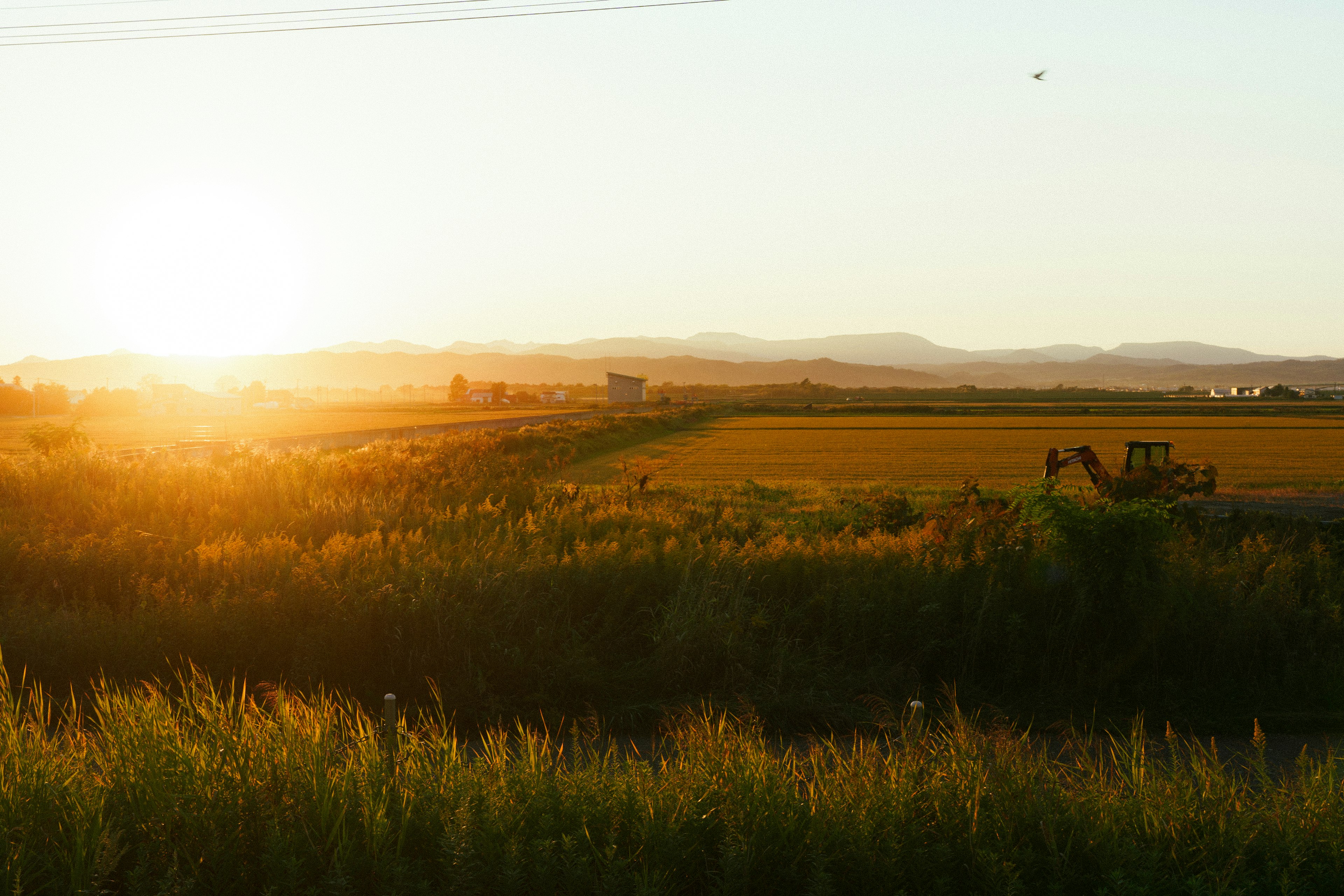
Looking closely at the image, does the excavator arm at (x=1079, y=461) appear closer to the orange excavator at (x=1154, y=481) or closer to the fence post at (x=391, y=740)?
the orange excavator at (x=1154, y=481)

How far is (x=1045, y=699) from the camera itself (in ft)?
28.9

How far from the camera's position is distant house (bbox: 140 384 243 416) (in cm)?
12488

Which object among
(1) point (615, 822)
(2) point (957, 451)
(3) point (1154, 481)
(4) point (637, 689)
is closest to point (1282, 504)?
(3) point (1154, 481)

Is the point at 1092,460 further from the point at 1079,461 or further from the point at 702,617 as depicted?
the point at 702,617

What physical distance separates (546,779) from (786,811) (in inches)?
53.9

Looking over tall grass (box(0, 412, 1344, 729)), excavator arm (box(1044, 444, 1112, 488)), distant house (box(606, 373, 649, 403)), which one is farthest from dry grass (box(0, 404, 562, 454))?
excavator arm (box(1044, 444, 1112, 488))

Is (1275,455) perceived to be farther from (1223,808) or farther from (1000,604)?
(1223,808)

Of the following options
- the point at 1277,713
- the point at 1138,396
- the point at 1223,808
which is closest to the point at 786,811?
the point at 1223,808

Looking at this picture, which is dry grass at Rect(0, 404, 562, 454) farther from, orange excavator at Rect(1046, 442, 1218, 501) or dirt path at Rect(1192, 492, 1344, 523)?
dirt path at Rect(1192, 492, 1344, 523)

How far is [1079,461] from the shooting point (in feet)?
60.5

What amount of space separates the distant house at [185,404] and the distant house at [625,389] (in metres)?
67.5

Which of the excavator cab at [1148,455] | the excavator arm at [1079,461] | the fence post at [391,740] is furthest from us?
the excavator arm at [1079,461]

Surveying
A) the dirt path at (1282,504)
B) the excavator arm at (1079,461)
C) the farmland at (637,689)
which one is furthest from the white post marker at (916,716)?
the dirt path at (1282,504)

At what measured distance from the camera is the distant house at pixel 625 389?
174 m
